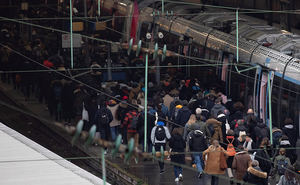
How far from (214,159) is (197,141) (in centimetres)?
83

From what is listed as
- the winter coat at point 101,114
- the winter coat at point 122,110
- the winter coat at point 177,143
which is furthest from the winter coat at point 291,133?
the winter coat at point 101,114

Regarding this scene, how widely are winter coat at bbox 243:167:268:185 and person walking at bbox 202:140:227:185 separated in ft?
3.18

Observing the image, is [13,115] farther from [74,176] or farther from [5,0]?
[74,176]

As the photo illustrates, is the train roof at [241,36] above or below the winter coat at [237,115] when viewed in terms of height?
above

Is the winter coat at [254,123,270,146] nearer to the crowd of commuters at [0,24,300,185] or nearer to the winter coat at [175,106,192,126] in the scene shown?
the crowd of commuters at [0,24,300,185]

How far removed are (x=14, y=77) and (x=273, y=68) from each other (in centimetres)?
902

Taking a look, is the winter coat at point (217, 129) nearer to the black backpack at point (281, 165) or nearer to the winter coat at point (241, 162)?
the winter coat at point (241, 162)

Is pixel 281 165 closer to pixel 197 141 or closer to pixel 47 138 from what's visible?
pixel 197 141

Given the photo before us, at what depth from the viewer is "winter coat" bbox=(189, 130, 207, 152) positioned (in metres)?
16.4

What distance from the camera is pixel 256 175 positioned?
574 inches

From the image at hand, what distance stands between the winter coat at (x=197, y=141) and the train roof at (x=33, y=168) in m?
4.39

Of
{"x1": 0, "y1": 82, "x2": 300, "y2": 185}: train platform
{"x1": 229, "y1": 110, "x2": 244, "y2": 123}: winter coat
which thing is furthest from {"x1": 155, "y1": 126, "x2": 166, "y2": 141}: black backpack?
{"x1": 229, "y1": 110, "x2": 244, "y2": 123}: winter coat

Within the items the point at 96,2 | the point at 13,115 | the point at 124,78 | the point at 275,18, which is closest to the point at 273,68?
the point at 124,78

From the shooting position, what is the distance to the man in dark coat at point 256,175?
47.6 ft
